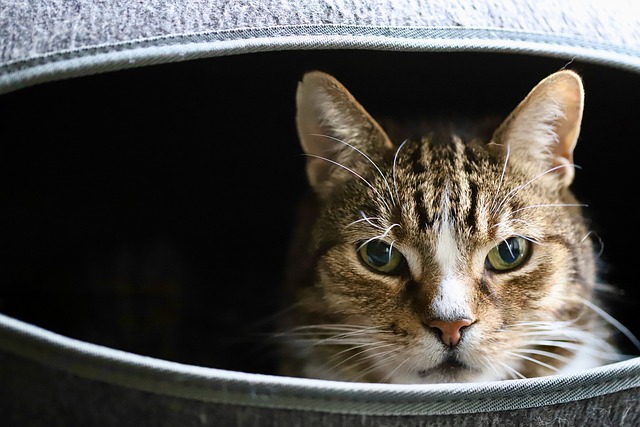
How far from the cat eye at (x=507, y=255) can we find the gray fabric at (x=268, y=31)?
0.97 feet

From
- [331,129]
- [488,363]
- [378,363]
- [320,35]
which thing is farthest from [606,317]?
[320,35]

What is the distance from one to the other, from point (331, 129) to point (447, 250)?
0.92 ft

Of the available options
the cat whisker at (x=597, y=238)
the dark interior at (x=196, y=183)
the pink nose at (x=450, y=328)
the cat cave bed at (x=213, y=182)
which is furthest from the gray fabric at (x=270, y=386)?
the dark interior at (x=196, y=183)

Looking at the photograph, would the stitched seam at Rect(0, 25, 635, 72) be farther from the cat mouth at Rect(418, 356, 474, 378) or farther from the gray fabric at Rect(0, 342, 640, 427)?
the cat mouth at Rect(418, 356, 474, 378)

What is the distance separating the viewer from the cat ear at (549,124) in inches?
38.2

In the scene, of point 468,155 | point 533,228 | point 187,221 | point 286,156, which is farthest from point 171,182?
point 533,228

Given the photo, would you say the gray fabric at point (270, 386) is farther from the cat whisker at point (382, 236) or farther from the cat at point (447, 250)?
the cat whisker at point (382, 236)

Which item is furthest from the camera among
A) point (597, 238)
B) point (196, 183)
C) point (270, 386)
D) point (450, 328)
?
point (196, 183)

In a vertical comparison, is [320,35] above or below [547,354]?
above

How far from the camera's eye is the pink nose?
92cm

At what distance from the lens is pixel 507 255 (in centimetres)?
100

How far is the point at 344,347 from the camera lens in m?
1.10

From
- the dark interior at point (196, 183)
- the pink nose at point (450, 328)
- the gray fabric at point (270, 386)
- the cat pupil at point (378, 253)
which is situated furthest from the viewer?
the dark interior at point (196, 183)

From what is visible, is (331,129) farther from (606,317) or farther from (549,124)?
(606,317)
